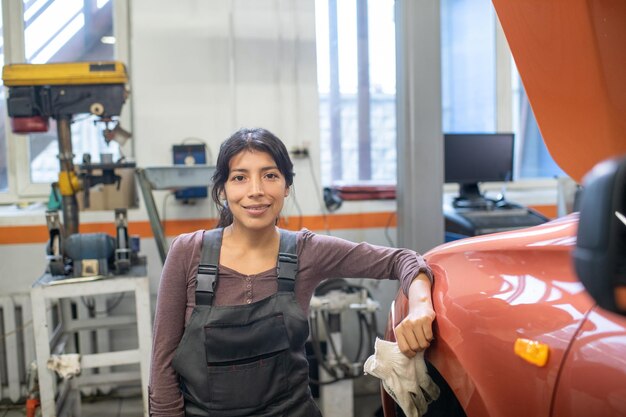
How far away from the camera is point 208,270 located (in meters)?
1.43

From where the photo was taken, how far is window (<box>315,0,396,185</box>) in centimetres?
372

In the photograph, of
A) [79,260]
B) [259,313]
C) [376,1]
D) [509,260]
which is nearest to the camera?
[509,260]

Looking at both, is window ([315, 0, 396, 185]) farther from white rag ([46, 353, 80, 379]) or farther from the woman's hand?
the woman's hand

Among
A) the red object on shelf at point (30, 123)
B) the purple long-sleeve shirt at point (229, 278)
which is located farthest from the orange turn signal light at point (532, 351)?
the red object on shelf at point (30, 123)

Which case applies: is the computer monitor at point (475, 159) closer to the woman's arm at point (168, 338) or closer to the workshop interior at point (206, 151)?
the workshop interior at point (206, 151)

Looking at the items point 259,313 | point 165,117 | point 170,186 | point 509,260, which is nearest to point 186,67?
point 165,117

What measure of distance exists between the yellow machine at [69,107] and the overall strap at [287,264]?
4.02ft

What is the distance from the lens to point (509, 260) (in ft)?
3.67

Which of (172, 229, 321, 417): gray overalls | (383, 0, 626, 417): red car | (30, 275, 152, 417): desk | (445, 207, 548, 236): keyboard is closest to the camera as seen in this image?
(383, 0, 626, 417): red car

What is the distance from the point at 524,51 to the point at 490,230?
203 cm

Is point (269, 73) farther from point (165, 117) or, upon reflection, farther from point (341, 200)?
point (341, 200)

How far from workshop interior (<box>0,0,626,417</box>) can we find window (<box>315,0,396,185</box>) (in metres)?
Answer: 0.01

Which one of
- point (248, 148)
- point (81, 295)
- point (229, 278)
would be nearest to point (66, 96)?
point (81, 295)

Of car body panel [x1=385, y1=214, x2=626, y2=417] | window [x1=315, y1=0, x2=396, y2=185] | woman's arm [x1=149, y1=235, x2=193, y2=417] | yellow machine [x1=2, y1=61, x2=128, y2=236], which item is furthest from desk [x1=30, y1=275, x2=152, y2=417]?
window [x1=315, y1=0, x2=396, y2=185]
